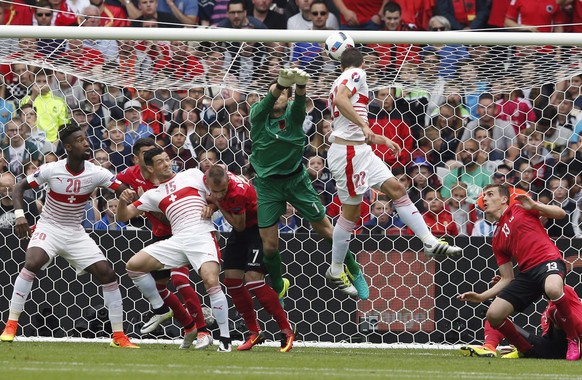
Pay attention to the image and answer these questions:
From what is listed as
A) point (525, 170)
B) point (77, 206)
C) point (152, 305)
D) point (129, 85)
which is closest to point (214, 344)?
point (152, 305)

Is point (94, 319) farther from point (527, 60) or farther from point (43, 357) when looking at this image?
point (527, 60)

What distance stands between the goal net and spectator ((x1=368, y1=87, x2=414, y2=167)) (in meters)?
0.02

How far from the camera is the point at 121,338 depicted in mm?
10891

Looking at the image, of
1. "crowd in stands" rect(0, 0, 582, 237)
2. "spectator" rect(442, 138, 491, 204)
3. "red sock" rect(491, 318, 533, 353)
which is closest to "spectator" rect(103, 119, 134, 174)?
"crowd in stands" rect(0, 0, 582, 237)

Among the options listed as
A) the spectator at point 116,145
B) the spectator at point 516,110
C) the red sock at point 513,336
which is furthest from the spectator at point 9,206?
the red sock at point 513,336

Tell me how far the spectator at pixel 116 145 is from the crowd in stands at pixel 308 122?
14 mm

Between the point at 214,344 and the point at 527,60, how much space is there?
4.41m

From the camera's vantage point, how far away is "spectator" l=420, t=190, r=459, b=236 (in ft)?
40.6

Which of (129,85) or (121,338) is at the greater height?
(129,85)

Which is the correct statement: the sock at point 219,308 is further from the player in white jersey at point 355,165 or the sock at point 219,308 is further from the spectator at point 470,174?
the spectator at point 470,174

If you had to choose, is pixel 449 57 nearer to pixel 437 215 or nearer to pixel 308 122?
pixel 437 215

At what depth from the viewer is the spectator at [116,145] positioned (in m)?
13.0

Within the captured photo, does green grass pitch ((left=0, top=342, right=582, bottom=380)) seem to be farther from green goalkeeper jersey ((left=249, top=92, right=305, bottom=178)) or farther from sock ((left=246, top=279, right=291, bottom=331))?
green goalkeeper jersey ((left=249, top=92, right=305, bottom=178))

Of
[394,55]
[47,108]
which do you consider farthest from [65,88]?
[394,55]
